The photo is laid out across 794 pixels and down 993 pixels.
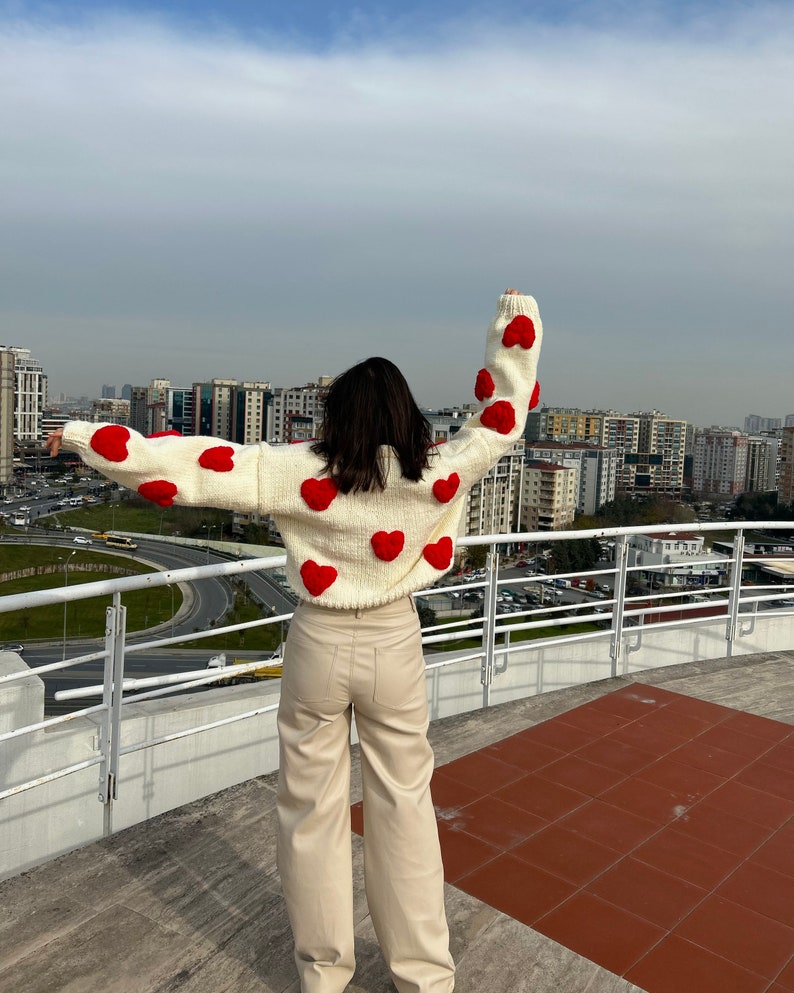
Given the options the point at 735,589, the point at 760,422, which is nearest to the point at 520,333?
the point at 735,589

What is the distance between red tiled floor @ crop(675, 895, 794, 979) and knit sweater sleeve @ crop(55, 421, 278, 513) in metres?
1.56

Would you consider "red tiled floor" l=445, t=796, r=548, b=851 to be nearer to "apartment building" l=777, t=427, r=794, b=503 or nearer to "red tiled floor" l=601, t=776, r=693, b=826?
"red tiled floor" l=601, t=776, r=693, b=826

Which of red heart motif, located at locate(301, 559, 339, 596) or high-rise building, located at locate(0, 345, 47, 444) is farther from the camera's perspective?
high-rise building, located at locate(0, 345, 47, 444)

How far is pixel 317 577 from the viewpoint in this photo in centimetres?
153

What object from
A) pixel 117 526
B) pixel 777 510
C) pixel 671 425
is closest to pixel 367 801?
pixel 117 526

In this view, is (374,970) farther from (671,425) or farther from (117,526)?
(671,425)

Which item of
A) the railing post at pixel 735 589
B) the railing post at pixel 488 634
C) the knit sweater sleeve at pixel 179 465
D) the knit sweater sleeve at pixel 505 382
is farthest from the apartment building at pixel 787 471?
the knit sweater sleeve at pixel 179 465

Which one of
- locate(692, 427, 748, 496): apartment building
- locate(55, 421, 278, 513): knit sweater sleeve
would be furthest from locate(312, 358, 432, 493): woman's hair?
locate(692, 427, 748, 496): apartment building

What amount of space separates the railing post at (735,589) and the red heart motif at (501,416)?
321cm

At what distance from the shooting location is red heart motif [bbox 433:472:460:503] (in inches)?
60.2

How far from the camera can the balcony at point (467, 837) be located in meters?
1.82

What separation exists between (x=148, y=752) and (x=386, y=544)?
1495 millimetres

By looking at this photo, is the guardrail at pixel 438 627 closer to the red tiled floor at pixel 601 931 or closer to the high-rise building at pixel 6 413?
the red tiled floor at pixel 601 931

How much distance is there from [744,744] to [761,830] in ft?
2.43
